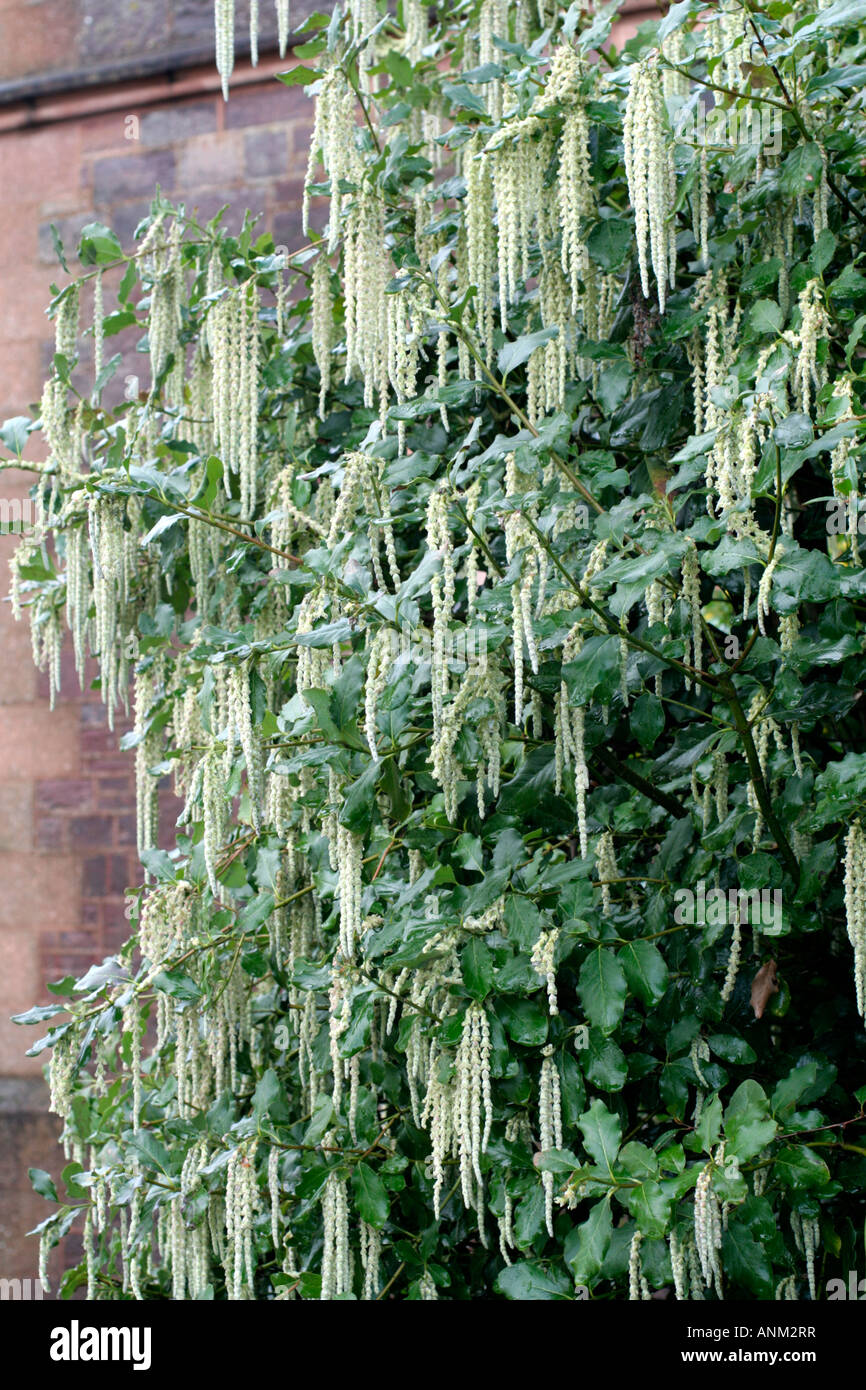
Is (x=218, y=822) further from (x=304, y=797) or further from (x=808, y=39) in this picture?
(x=808, y=39)

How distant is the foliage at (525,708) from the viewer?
2.03 meters

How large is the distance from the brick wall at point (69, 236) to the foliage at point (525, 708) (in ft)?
7.05

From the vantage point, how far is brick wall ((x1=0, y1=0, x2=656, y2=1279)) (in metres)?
5.04

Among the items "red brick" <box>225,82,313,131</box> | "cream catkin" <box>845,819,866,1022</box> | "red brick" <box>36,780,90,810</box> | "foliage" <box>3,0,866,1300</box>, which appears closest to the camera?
"cream catkin" <box>845,819,866,1022</box>

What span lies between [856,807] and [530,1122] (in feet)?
2.87

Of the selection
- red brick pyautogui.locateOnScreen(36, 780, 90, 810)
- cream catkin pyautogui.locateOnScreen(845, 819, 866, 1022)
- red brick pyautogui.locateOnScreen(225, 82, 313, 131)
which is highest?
red brick pyautogui.locateOnScreen(225, 82, 313, 131)

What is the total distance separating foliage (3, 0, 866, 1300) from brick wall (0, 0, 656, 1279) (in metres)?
2.15

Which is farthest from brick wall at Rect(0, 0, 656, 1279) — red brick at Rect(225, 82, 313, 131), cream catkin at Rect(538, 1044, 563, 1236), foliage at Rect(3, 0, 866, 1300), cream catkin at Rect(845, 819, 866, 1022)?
cream catkin at Rect(845, 819, 866, 1022)

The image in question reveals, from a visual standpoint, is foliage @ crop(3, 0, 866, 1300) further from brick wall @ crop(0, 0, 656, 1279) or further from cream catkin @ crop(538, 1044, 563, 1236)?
brick wall @ crop(0, 0, 656, 1279)

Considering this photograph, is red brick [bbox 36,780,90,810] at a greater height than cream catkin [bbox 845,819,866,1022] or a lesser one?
greater

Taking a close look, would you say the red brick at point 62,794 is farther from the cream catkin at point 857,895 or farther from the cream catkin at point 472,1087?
the cream catkin at point 857,895

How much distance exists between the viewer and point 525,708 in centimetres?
205

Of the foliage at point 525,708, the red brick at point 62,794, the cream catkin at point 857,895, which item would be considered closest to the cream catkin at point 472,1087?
the foliage at point 525,708

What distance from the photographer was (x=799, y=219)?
267 cm
